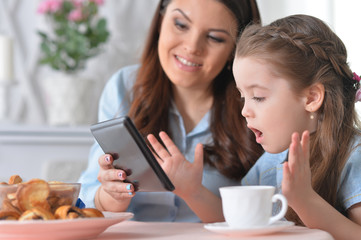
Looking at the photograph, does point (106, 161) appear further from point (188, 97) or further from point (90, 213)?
point (188, 97)

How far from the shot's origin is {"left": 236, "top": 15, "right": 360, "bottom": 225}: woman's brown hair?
1.17 m

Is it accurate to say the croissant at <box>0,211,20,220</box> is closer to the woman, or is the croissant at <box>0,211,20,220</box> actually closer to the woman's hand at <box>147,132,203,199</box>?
the woman's hand at <box>147,132,203,199</box>

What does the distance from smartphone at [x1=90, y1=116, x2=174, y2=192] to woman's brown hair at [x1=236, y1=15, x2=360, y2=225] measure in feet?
1.29

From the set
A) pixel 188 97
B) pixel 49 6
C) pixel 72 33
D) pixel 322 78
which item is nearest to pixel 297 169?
pixel 322 78

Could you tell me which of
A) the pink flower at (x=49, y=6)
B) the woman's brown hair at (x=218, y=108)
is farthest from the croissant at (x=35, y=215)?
the pink flower at (x=49, y=6)

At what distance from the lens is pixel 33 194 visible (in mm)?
836

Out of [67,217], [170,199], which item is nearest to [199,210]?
[170,199]

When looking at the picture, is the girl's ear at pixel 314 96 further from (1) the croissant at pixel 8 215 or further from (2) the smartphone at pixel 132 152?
(1) the croissant at pixel 8 215

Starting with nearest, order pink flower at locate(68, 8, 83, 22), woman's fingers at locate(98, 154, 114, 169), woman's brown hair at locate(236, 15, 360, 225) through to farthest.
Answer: woman's fingers at locate(98, 154, 114, 169) < woman's brown hair at locate(236, 15, 360, 225) < pink flower at locate(68, 8, 83, 22)

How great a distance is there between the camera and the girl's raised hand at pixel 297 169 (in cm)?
90

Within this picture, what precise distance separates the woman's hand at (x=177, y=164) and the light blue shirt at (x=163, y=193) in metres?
0.39

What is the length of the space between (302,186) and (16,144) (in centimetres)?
165

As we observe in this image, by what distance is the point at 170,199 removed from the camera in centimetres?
161

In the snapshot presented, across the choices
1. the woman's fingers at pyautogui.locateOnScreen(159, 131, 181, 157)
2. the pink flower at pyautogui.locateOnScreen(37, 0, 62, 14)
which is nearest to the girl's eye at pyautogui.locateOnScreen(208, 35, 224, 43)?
the woman's fingers at pyautogui.locateOnScreen(159, 131, 181, 157)
